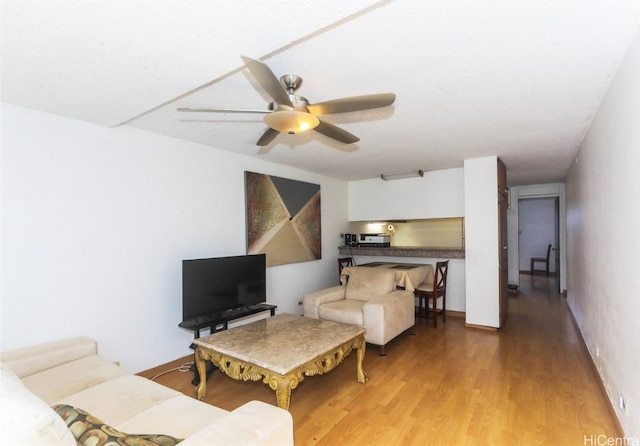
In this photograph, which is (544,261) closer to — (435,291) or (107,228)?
(435,291)

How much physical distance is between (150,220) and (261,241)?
143 cm

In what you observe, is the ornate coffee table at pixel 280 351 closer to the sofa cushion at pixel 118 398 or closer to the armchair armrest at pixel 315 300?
the sofa cushion at pixel 118 398

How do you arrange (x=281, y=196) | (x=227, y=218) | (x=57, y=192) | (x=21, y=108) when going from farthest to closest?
(x=281, y=196), (x=227, y=218), (x=57, y=192), (x=21, y=108)

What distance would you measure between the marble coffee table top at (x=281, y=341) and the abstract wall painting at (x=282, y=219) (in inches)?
54.5

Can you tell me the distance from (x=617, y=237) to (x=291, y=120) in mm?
2203

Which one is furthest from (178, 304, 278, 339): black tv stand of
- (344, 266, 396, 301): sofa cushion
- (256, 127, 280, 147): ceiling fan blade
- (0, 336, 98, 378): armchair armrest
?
(256, 127, 280, 147): ceiling fan blade

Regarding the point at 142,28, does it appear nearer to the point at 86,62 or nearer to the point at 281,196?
the point at 86,62

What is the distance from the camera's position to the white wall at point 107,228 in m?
2.26

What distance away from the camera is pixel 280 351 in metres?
2.25

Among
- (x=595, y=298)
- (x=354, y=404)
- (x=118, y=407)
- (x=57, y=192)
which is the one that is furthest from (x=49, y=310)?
(x=595, y=298)

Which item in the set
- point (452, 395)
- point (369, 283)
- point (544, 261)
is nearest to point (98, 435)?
point (452, 395)

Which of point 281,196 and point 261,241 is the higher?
point 281,196

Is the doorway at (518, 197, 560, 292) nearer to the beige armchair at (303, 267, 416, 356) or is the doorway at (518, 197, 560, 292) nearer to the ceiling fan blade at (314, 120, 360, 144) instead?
the beige armchair at (303, 267, 416, 356)

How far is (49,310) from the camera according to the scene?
2377 mm
